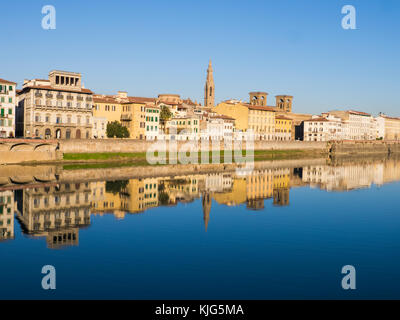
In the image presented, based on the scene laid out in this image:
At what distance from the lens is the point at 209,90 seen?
530ft

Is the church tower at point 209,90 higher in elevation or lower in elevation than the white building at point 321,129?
higher

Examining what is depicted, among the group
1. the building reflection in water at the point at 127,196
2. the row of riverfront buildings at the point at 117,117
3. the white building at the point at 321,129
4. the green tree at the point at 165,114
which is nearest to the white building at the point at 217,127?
the row of riverfront buildings at the point at 117,117

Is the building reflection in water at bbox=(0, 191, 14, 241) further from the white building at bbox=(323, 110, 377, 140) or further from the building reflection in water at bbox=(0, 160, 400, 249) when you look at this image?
the white building at bbox=(323, 110, 377, 140)

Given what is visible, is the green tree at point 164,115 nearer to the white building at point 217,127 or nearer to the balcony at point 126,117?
the white building at point 217,127

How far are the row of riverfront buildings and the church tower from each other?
100 ft

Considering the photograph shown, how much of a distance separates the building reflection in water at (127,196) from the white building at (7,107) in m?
29.6

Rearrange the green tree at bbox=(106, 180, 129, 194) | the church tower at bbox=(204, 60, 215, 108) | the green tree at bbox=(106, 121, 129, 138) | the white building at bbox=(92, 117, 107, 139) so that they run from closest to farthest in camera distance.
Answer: the green tree at bbox=(106, 180, 129, 194) < the green tree at bbox=(106, 121, 129, 138) < the white building at bbox=(92, 117, 107, 139) < the church tower at bbox=(204, 60, 215, 108)

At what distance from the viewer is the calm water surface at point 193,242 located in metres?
16.1

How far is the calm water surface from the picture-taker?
16.1 m

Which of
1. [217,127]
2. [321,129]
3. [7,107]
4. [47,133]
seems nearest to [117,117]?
[47,133]

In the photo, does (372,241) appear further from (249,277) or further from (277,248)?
(249,277)

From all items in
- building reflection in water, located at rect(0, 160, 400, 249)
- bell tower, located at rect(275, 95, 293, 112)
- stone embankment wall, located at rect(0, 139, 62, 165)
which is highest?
bell tower, located at rect(275, 95, 293, 112)

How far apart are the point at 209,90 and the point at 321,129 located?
43540 mm

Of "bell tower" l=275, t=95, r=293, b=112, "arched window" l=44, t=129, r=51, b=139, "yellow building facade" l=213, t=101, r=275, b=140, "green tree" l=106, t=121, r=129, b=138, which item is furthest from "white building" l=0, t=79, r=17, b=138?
"bell tower" l=275, t=95, r=293, b=112
